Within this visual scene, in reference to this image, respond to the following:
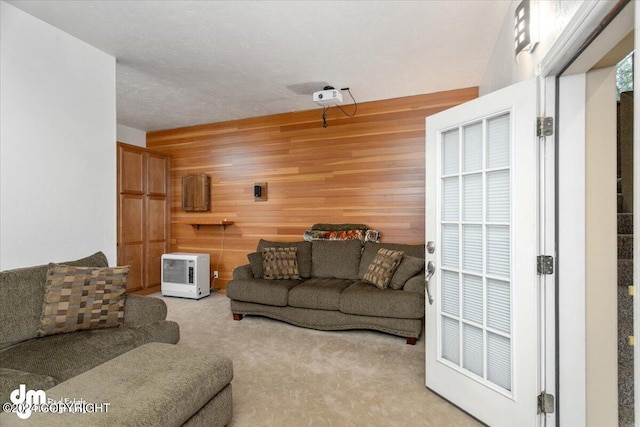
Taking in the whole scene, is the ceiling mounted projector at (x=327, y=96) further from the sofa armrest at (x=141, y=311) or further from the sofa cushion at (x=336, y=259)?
the sofa armrest at (x=141, y=311)

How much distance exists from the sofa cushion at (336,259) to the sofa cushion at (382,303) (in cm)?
49

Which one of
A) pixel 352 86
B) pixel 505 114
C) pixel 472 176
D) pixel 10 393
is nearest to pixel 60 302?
pixel 10 393

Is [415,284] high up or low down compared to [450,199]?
down

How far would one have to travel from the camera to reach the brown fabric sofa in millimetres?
3135

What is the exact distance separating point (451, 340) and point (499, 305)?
1.53ft

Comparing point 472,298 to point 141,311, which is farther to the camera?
point 141,311

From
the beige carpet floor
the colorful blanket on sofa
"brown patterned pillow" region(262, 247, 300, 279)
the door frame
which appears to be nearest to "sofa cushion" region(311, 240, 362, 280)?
the colorful blanket on sofa

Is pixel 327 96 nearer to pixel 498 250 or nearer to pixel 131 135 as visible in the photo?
pixel 498 250

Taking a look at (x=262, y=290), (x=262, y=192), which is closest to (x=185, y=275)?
(x=262, y=192)

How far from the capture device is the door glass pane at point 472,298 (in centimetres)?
196

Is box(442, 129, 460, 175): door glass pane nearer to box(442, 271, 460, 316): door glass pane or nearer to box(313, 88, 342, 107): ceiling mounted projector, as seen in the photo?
box(442, 271, 460, 316): door glass pane

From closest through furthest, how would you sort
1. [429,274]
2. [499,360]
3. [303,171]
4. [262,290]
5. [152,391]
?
[152,391]
[499,360]
[429,274]
[262,290]
[303,171]

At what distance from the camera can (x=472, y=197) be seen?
79.5 inches

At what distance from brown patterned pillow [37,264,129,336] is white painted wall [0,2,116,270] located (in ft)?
1.64
